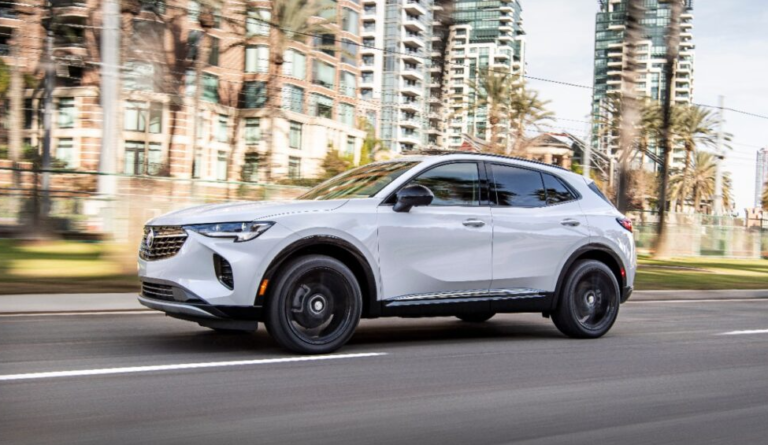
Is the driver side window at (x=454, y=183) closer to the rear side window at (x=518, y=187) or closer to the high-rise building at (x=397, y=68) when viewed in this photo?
the rear side window at (x=518, y=187)

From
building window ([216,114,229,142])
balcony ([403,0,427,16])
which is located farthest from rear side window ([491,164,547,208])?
balcony ([403,0,427,16])

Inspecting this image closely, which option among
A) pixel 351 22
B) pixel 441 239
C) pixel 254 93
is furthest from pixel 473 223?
pixel 351 22

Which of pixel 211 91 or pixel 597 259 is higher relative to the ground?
pixel 211 91

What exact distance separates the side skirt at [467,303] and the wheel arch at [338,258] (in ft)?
0.41

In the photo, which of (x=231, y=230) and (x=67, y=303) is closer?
(x=231, y=230)

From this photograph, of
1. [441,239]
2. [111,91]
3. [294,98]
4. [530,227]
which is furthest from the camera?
[294,98]

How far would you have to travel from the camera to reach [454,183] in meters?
7.88

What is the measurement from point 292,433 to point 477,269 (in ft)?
11.1

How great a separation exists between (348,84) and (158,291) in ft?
224

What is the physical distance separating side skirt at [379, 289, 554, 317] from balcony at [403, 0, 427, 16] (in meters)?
108

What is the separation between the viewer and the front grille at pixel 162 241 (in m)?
6.62

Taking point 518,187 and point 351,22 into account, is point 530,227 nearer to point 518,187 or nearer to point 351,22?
point 518,187

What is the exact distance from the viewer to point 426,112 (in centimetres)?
10475

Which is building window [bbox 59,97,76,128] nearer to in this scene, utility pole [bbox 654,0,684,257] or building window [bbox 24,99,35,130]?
building window [bbox 24,99,35,130]
